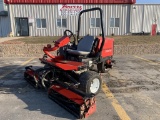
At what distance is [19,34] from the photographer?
2031 cm

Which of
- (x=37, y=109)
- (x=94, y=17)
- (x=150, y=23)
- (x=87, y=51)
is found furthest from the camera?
(x=150, y=23)

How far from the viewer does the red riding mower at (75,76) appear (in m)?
3.32

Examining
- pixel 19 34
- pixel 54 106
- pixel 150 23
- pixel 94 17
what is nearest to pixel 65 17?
pixel 94 17

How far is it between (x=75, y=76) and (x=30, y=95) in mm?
1215

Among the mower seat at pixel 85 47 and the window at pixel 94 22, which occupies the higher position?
the window at pixel 94 22

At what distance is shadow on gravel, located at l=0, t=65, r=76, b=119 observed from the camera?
11.5ft

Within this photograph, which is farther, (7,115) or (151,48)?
(151,48)

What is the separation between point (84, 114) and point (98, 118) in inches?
11.5

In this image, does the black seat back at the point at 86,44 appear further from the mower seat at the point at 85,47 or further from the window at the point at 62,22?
the window at the point at 62,22

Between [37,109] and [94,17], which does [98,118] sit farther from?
[94,17]

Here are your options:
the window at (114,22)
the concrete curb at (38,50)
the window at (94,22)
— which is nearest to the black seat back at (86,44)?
the concrete curb at (38,50)

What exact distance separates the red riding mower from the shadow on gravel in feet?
0.48

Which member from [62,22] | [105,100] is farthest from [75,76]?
[62,22]

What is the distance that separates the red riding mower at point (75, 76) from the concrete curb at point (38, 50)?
501 cm
